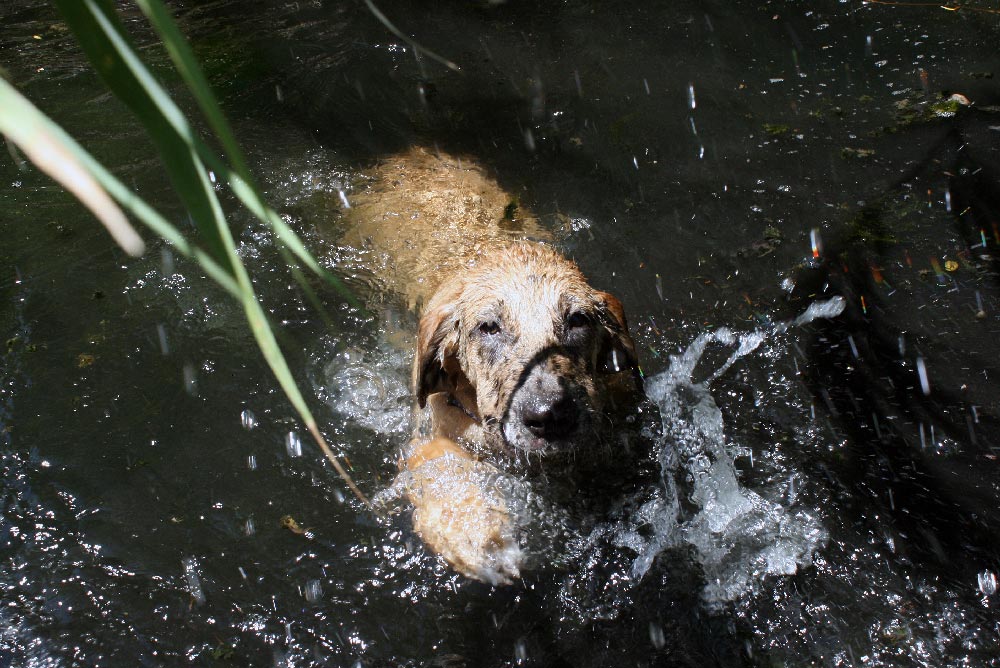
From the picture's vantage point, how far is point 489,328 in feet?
14.1

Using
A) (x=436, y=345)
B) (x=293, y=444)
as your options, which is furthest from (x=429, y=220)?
(x=293, y=444)

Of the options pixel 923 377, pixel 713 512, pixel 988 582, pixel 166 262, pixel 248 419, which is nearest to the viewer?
pixel 988 582

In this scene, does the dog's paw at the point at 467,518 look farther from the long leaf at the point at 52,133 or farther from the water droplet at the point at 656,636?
the long leaf at the point at 52,133

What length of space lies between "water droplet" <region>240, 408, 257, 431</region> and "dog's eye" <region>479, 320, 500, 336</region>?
175 centimetres

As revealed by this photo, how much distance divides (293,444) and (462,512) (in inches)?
51.8

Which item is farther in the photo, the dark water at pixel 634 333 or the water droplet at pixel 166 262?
the water droplet at pixel 166 262

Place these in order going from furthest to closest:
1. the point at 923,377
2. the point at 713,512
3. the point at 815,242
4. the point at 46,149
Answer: the point at 815,242, the point at 923,377, the point at 713,512, the point at 46,149

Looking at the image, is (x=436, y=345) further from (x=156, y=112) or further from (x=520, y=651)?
(x=156, y=112)

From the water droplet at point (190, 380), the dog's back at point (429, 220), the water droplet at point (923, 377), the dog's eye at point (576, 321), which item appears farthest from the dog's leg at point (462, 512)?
the water droplet at point (923, 377)

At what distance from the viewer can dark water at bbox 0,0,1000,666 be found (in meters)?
3.57

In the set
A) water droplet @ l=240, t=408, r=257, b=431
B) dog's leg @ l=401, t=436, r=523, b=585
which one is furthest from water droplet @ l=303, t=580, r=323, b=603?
water droplet @ l=240, t=408, r=257, b=431

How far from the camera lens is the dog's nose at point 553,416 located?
3559 mm

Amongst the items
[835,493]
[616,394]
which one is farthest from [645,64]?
[835,493]

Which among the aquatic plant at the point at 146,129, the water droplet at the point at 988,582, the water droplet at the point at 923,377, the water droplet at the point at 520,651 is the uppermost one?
the aquatic plant at the point at 146,129
